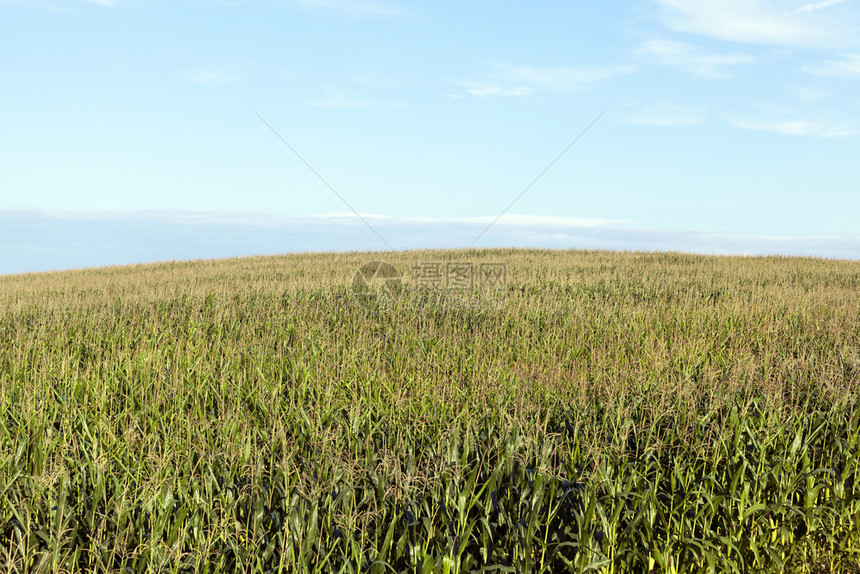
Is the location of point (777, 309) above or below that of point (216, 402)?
above

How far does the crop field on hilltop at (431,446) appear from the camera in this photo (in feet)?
11.5

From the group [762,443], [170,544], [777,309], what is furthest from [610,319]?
[170,544]

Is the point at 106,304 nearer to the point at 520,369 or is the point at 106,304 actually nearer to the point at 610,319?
the point at 520,369

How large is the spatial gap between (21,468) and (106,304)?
30.5ft

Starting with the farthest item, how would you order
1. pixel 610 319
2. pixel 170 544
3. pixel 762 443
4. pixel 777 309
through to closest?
pixel 777 309 < pixel 610 319 < pixel 762 443 < pixel 170 544

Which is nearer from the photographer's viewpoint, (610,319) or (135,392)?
(135,392)

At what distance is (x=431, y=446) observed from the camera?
4.48 metres

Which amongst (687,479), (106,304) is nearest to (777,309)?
(687,479)

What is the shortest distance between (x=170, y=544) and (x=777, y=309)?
12.2 metres

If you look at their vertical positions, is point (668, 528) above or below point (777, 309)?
below

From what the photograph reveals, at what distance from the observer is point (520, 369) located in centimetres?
734

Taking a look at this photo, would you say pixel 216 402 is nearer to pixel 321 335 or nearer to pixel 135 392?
pixel 135 392

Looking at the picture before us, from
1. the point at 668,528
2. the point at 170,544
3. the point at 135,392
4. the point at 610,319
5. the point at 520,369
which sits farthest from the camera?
the point at 610,319

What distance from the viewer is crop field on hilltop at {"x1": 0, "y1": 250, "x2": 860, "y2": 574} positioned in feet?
11.5
